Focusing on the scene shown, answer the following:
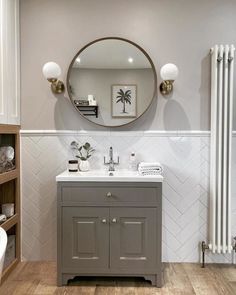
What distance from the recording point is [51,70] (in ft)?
8.57

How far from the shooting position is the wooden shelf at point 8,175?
2475mm

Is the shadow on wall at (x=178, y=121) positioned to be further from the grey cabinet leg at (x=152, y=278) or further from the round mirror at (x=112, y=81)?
the grey cabinet leg at (x=152, y=278)

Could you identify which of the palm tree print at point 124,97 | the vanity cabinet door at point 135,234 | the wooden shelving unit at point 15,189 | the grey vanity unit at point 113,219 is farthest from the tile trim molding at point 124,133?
the vanity cabinet door at point 135,234

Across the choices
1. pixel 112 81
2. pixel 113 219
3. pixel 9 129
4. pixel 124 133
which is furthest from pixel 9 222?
pixel 112 81

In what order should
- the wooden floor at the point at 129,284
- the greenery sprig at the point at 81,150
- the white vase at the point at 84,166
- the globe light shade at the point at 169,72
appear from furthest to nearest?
the greenery sprig at the point at 81,150 < the white vase at the point at 84,166 < the globe light shade at the point at 169,72 < the wooden floor at the point at 129,284

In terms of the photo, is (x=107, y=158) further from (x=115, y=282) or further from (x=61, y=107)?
(x=115, y=282)

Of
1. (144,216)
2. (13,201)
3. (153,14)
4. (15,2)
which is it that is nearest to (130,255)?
(144,216)

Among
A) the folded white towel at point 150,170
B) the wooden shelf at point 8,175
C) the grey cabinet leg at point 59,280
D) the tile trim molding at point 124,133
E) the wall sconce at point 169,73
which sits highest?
the wall sconce at point 169,73

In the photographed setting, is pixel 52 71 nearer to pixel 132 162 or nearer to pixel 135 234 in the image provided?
pixel 132 162

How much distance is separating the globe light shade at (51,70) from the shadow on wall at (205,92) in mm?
1289

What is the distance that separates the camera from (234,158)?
2.85m

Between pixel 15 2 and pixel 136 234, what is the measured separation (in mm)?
2238

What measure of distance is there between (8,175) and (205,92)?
1.88 metres

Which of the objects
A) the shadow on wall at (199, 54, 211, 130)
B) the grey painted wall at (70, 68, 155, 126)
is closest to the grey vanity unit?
the grey painted wall at (70, 68, 155, 126)
